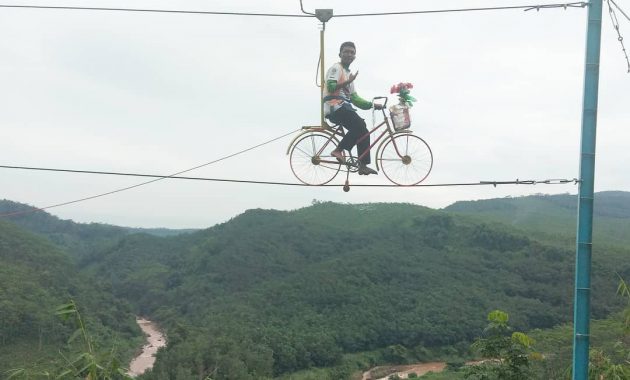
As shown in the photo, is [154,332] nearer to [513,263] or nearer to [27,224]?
[513,263]

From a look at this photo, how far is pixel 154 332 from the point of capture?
51.2 metres

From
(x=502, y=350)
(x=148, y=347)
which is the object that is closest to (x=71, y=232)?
(x=148, y=347)

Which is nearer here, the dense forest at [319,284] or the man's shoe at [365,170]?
the man's shoe at [365,170]

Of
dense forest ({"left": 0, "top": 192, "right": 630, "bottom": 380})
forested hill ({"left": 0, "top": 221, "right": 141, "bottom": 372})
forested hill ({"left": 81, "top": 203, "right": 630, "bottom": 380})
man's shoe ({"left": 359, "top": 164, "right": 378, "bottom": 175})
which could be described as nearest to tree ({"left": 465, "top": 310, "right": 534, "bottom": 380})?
man's shoe ({"left": 359, "top": 164, "right": 378, "bottom": 175})

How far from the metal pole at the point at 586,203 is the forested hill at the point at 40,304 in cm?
2554

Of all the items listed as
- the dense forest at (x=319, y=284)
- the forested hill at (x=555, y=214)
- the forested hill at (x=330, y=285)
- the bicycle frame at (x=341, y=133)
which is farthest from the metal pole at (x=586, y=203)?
the forested hill at (x=555, y=214)

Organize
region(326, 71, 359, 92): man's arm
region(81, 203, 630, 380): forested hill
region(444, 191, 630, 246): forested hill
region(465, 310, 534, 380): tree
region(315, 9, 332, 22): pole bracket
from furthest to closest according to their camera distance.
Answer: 1. region(444, 191, 630, 246): forested hill
2. region(81, 203, 630, 380): forested hill
3. region(465, 310, 534, 380): tree
4. region(326, 71, 359, 92): man's arm
5. region(315, 9, 332, 22): pole bracket

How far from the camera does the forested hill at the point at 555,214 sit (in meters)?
69.6

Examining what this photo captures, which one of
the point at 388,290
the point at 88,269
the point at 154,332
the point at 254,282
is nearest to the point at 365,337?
the point at 388,290

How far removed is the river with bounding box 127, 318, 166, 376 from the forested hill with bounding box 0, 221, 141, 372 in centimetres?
123

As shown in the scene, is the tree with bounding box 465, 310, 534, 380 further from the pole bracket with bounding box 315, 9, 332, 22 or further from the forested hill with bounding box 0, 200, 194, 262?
the forested hill with bounding box 0, 200, 194, 262

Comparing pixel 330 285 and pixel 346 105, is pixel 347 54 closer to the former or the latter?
pixel 346 105

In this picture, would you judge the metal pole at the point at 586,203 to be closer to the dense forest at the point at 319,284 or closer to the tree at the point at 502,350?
the tree at the point at 502,350

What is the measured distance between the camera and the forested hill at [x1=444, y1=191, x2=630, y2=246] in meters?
69.6
